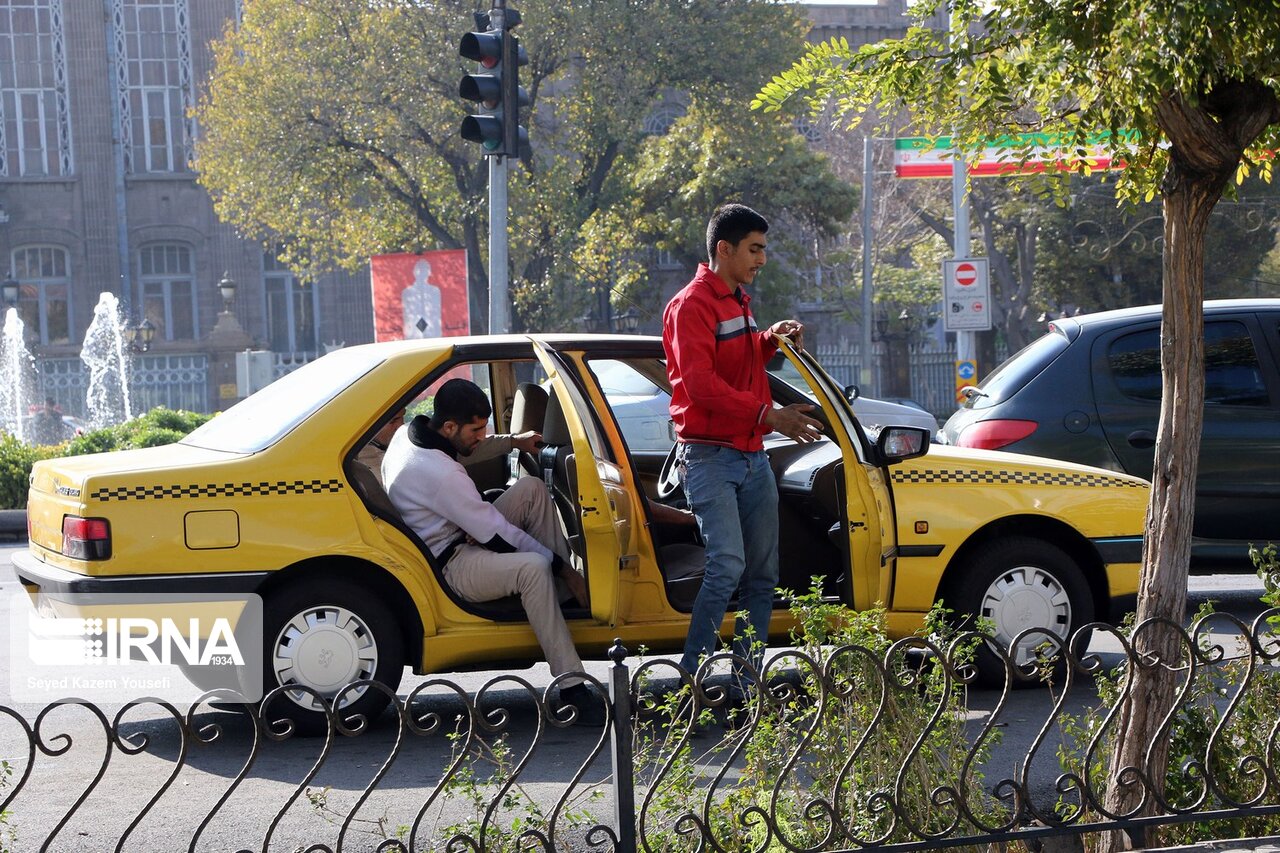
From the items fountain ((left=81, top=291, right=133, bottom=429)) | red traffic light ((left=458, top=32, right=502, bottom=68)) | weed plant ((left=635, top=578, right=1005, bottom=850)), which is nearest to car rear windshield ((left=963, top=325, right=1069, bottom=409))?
weed plant ((left=635, top=578, right=1005, bottom=850))

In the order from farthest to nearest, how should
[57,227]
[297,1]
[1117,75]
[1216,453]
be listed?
[57,227]
[297,1]
[1216,453]
[1117,75]

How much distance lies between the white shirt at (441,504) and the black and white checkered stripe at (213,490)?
0.31 metres

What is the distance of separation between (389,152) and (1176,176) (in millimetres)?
26402

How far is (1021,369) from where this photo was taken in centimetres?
832

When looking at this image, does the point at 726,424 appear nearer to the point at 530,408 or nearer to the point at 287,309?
the point at 530,408

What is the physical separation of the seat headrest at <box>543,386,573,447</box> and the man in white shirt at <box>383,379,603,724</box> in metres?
0.29

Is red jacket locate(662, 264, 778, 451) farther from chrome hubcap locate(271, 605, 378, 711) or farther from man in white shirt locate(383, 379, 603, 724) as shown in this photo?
chrome hubcap locate(271, 605, 378, 711)

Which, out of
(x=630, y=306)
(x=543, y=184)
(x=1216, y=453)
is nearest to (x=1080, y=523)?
(x=1216, y=453)

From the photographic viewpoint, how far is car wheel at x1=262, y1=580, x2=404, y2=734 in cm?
567

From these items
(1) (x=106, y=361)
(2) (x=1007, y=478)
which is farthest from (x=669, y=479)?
(1) (x=106, y=361)

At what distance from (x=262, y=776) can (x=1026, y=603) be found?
321 cm

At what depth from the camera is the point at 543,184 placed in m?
29.4

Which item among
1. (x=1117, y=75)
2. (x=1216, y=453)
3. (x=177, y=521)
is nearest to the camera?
(x=1117, y=75)

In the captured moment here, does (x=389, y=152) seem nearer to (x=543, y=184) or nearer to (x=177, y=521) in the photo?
(x=543, y=184)
